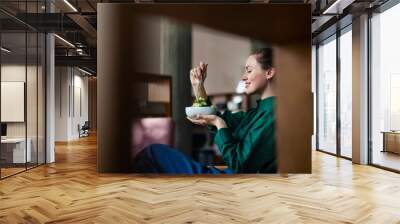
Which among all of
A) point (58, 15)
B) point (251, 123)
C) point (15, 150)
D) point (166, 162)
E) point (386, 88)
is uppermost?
point (58, 15)

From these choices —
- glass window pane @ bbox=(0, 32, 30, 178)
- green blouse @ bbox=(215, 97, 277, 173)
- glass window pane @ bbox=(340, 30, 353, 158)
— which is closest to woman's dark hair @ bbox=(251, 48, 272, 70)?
green blouse @ bbox=(215, 97, 277, 173)

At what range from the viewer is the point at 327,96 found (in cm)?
1051

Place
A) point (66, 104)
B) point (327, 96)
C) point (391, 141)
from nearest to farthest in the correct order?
point (391, 141), point (327, 96), point (66, 104)

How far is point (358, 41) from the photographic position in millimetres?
8117

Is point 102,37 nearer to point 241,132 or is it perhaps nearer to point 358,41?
point 241,132

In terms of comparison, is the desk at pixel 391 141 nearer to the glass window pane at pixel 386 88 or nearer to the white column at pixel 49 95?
the glass window pane at pixel 386 88

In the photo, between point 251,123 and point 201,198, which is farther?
point 251,123

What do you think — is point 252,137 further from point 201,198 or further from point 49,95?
point 49,95

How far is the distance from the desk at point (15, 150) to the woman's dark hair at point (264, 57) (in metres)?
4.05

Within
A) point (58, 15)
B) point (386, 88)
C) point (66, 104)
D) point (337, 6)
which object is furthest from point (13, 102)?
point (66, 104)

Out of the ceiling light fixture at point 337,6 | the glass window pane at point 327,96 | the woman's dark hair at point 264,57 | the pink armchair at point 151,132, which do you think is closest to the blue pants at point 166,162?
the pink armchair at point 151,132

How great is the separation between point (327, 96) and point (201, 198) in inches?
264

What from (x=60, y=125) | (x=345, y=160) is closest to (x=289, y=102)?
(x=345, y=160)

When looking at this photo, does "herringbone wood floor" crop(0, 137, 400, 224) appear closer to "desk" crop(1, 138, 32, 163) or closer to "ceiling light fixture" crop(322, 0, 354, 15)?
"desk" crop(1, 138, 32, 163)
